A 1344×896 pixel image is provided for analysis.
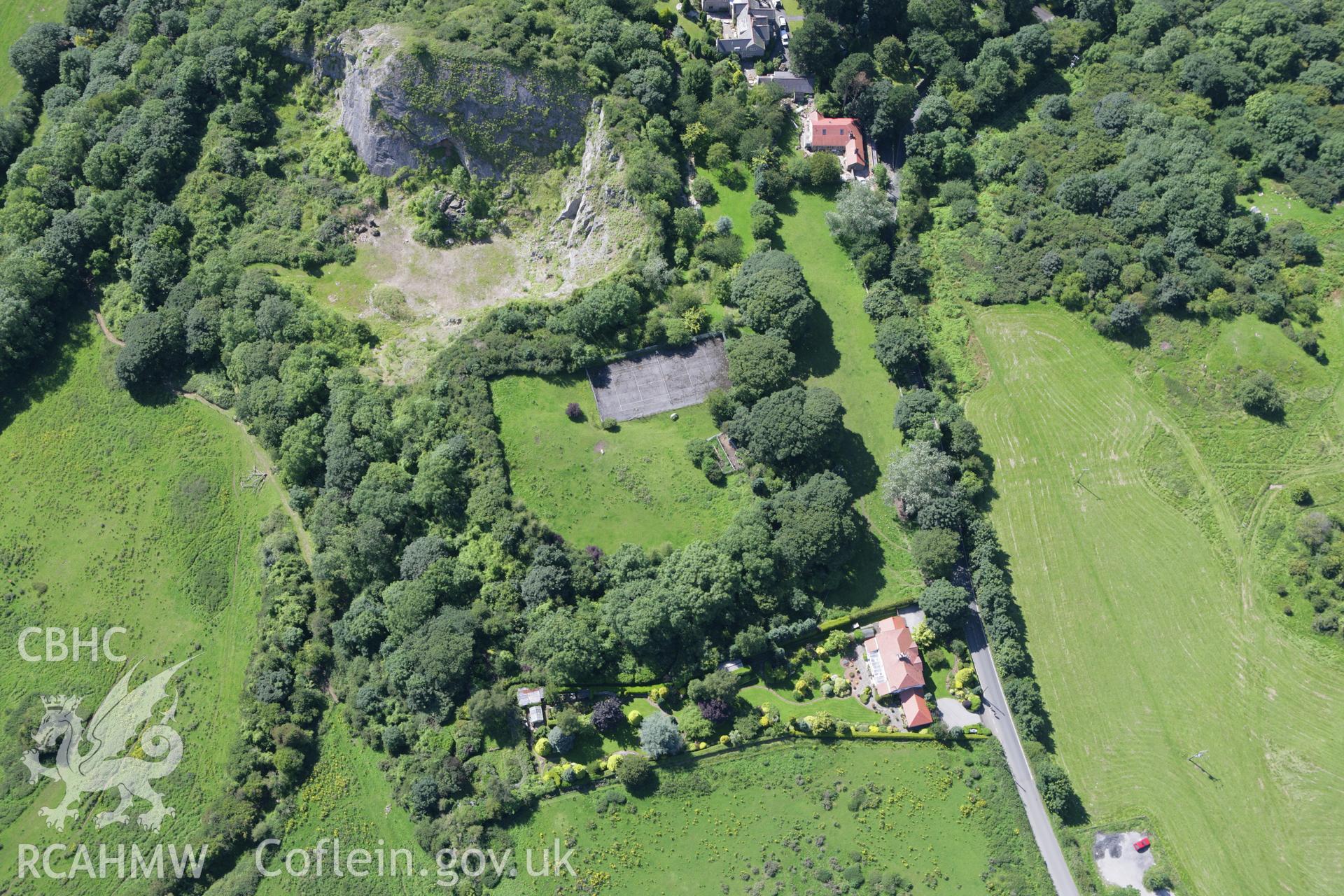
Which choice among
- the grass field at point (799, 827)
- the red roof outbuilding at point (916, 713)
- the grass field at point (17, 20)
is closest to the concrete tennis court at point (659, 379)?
the grass field at point (799, 827)

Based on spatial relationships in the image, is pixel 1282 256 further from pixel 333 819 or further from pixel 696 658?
pixel 333 819

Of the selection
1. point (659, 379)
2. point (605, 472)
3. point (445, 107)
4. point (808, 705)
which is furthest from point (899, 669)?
point (445, 107)

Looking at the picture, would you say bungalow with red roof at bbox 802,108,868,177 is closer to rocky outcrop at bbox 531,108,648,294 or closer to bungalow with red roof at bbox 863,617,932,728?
rocky outcrop at bbox 531,108,648,294

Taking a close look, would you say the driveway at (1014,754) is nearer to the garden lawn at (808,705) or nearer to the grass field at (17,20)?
the garden lawn at (808,705)

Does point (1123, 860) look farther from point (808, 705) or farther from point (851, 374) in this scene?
point (851, 374)

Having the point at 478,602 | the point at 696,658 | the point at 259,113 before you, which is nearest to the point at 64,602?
the point at 478,602

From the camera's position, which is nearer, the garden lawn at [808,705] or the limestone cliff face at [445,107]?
the garden lawn at [808,705]

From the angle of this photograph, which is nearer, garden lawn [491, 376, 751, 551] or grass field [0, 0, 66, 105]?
garden lawn [491, 376, 751, 551]

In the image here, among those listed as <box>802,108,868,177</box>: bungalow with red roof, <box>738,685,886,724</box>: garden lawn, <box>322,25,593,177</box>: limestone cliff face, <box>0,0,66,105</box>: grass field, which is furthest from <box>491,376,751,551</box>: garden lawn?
<box>0,0,66,105</box>: grass field
